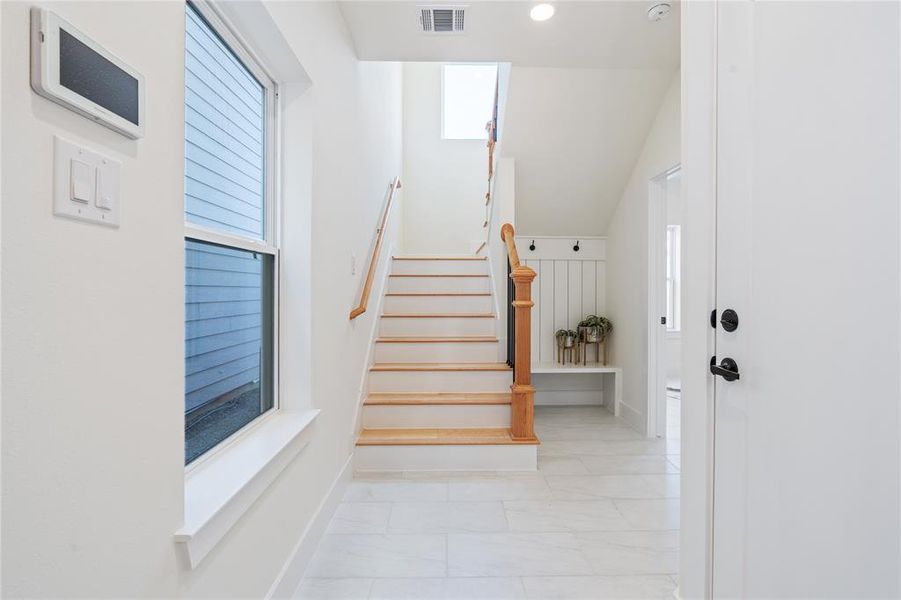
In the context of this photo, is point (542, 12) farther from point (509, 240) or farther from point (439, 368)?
point (439, 368)

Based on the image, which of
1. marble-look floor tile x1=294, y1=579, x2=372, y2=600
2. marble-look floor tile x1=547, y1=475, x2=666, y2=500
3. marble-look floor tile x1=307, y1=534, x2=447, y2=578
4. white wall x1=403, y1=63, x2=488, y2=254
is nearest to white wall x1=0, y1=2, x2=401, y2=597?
marble-look floor tile x1=294, y1=579, x2=372, y2=600

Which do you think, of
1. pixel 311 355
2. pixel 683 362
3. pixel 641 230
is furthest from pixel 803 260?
pixel 641 230

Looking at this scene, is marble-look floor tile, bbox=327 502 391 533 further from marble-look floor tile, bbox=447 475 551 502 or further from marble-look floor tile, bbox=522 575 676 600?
marble-look floor tile, bbox=522 575 676 600

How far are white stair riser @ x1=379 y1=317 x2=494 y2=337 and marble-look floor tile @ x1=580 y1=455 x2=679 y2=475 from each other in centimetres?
131

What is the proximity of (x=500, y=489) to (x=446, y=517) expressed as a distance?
419 millimetres

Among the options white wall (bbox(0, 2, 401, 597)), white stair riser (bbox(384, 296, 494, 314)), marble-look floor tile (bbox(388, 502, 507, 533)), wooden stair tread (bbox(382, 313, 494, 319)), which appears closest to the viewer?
white wall (bbox(0, 2, 401, 597))

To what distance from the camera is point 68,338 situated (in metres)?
0.67

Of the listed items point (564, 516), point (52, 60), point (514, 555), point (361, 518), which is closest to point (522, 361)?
point (564, 516)

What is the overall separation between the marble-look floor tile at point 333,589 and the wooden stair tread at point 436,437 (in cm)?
99

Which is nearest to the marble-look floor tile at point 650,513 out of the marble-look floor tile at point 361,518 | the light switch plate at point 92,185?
the marble-look floor tile at point 361,518

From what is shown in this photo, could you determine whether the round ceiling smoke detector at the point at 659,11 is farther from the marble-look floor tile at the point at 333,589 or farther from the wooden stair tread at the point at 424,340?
the marble-look floor tile at the point at 333,589

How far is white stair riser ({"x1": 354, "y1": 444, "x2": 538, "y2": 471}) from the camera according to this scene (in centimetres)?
262

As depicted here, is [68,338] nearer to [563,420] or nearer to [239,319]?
[239,319]

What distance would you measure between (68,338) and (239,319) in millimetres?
861
